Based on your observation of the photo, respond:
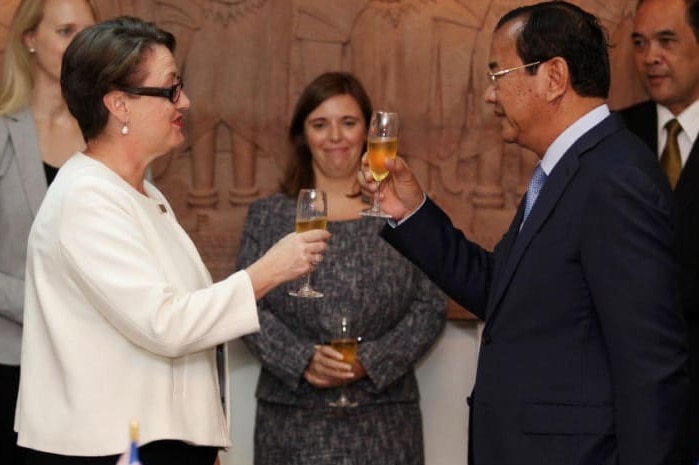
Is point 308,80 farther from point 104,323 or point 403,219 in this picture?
point 104,323

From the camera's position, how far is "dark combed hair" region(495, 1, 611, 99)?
3059 millimetres

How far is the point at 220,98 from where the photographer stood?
15.6 feet

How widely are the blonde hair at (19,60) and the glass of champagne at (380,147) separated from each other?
137 centimetres

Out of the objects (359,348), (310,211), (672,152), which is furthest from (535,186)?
(672,152)

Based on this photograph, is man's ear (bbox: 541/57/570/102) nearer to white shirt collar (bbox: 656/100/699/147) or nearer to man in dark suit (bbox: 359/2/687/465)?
man in dark suit (bbox: 359/2/687/465)

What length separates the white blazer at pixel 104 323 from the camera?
9.29ft

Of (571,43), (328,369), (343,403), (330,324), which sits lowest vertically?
(343,403)

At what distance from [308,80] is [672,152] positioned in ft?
4.71

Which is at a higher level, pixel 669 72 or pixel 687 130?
pixel 669 72

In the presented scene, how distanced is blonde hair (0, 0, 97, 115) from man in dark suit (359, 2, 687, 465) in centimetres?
178

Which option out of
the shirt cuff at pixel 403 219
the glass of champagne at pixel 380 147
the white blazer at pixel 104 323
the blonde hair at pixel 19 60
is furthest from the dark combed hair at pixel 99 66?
the blonde hair at pixel 19 60

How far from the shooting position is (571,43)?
3.06 meters

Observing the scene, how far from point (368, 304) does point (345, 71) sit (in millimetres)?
972

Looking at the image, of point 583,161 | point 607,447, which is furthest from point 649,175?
point 607,447
